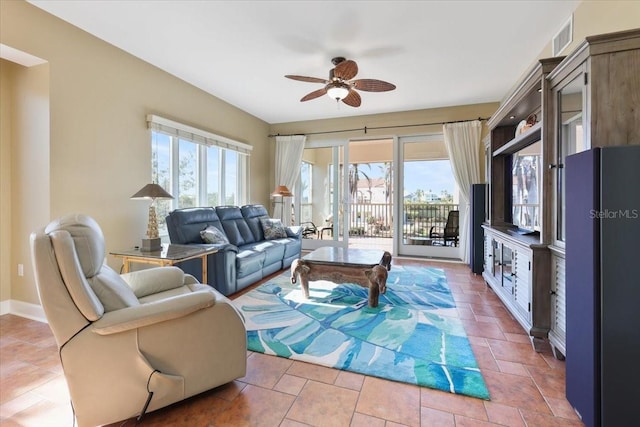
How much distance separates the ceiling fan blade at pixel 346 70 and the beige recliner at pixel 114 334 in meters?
2.53

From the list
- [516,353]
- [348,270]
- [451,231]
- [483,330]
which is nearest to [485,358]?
[516,353]

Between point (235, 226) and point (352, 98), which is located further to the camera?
point (235, 226)

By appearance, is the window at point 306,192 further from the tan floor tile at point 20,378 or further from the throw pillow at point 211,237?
the tan floor tile at point 20,378

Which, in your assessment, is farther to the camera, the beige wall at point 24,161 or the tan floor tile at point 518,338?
the beige wall at point 24,161

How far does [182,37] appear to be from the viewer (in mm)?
2932

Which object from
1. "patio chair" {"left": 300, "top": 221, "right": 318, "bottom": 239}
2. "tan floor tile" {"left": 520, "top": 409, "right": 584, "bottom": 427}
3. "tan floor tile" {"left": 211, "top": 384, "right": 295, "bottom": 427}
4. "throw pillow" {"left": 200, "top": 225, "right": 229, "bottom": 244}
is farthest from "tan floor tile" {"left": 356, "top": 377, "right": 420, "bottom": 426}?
"patio chair" {"left": 300, "top": 221, "right": 318, "bottom": 239}

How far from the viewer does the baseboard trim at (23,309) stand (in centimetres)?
273

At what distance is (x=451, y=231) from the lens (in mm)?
5371

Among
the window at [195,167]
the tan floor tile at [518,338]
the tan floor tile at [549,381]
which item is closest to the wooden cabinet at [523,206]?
the tan floor tile at [518,338]

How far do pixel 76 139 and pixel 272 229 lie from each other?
8.97 ft

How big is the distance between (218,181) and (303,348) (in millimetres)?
3530

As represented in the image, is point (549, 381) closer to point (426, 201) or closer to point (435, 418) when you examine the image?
point (435, 418)

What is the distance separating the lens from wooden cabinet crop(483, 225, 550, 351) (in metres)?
2.14

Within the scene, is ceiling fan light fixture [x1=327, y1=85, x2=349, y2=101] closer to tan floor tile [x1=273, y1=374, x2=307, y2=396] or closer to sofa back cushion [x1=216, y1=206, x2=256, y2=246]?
sofa back cushion [x1=216, y1=206, x2=256, y2=246]
